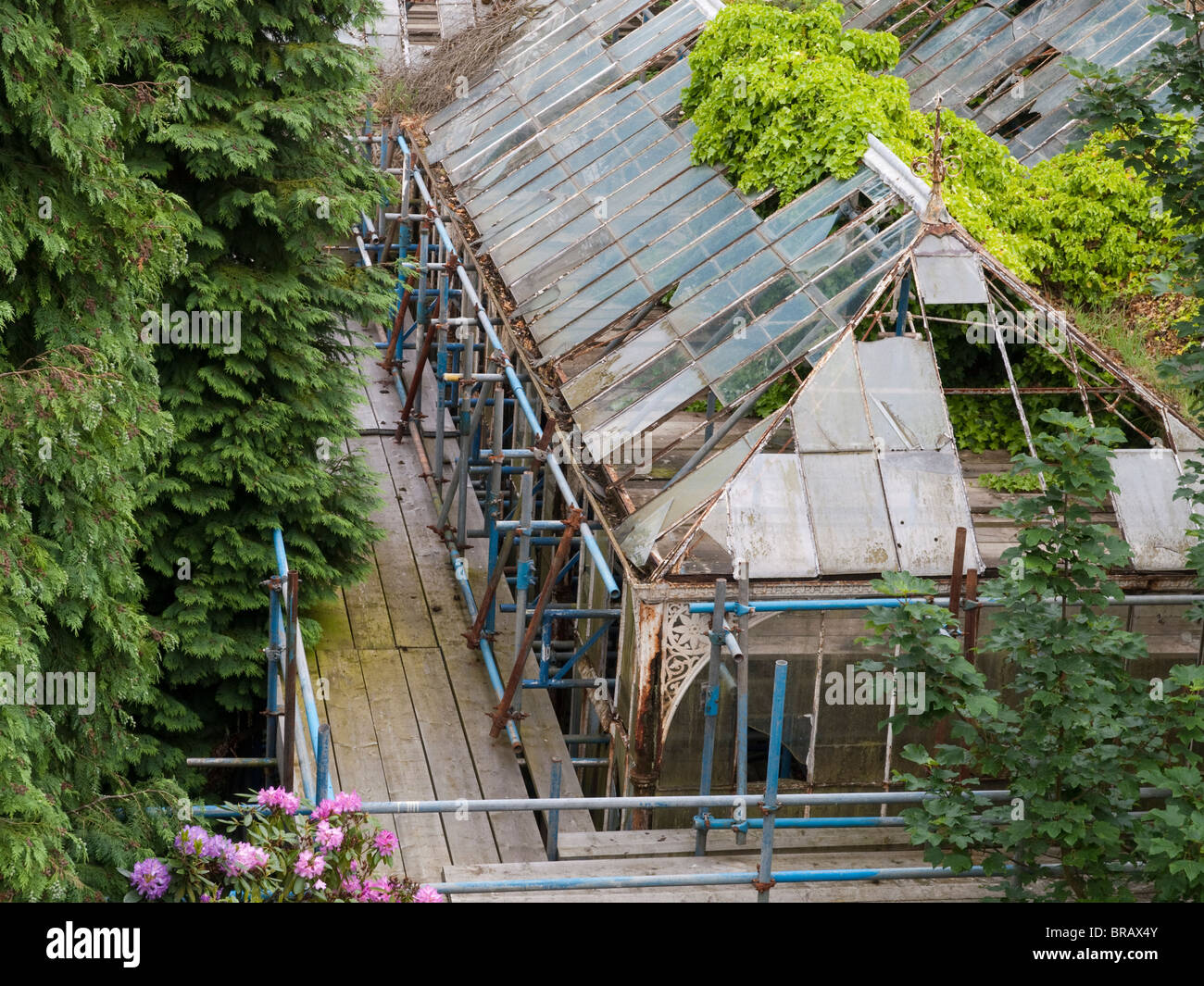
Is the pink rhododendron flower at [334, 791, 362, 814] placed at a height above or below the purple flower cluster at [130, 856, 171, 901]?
above

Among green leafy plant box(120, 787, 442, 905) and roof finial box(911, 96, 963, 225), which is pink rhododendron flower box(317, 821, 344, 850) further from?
roof finial box(911, 96, 963, 225)

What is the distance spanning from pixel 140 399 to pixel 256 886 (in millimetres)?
2962

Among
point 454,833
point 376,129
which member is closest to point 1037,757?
point 454,833

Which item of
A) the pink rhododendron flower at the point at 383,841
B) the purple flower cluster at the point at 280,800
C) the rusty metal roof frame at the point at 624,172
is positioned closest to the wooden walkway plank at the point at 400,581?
the rusty metal roof frame at the point at 624,172

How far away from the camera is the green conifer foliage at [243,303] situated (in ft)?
42.1

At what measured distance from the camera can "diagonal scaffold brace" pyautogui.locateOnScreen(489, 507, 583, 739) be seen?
13047 mm

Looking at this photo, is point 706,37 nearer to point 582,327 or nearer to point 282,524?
point 582,327

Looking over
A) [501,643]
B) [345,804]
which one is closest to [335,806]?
[345,804]

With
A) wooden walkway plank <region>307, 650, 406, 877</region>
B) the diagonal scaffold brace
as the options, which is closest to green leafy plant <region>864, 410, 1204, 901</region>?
→ the diagonal scaffold brace

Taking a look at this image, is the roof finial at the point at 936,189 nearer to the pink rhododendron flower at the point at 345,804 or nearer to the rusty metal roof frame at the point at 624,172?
the rusty metal roof frame at the point at 624,172

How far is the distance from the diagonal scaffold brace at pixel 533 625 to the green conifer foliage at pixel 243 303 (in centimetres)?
220

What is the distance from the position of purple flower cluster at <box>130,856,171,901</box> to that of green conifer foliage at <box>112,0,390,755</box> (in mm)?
4799

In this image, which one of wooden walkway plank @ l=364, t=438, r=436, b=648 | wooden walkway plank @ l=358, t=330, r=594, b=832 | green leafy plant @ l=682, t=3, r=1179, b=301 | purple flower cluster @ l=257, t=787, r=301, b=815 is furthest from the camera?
wooden walkway plank @ l=364, t=438, r=436, b=648

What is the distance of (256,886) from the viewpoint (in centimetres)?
813
